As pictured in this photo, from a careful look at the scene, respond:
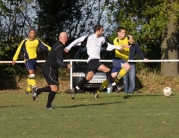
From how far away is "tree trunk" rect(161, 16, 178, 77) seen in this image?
2662cm

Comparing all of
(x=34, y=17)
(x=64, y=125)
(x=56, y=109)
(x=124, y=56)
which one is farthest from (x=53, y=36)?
(x=64, y=125)

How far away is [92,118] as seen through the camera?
13.7 m

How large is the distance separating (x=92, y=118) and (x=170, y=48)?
1397 centimetres

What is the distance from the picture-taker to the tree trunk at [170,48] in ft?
87.4

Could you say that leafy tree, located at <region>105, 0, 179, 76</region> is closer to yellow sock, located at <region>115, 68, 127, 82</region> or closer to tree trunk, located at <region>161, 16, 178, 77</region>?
tree trunk, located at <region>161, 16, 178, 77</region>

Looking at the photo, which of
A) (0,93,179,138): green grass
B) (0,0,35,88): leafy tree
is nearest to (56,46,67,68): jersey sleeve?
(0,93,179,138): green grass

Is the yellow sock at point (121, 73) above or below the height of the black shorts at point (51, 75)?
below

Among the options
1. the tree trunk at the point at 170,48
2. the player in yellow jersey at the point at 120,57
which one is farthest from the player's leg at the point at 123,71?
the tree trunk at the point at 170,48

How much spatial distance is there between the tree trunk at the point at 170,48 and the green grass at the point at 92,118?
8120 millimetres

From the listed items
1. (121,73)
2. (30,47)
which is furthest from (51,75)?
(30,47)

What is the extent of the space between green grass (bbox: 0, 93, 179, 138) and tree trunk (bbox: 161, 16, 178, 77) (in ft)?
26.6

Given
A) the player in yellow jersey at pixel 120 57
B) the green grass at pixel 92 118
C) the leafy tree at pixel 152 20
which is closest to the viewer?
the green grass at pixel 92 118

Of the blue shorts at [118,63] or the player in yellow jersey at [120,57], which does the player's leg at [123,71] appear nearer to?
the player in yellow jersey at [120,57]

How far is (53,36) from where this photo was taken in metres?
30.2
